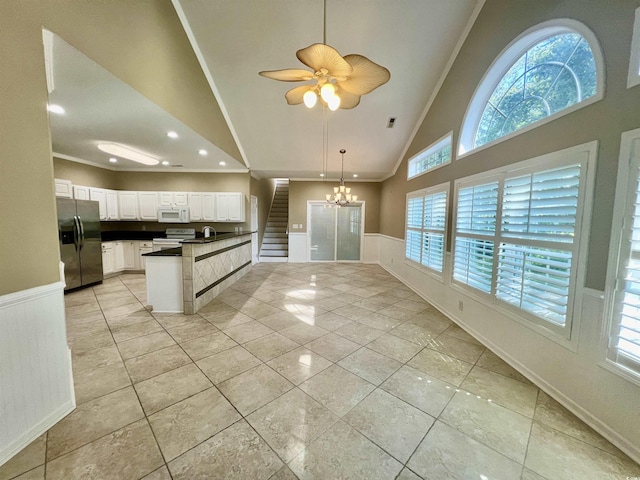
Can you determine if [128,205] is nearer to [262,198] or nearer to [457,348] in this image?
[262,198]

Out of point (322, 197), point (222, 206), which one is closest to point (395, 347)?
point (222, 206)

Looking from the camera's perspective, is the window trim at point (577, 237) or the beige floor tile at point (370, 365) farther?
the beige floor tile at point (370, 365)

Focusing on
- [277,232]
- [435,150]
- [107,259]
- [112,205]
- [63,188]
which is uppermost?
[435,150]

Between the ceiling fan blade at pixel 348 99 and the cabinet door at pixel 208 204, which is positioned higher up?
the ceiling fan blade at pixel 348 99

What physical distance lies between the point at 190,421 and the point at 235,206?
5.24 meters

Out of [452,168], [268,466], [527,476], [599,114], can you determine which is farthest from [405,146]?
[268,466]

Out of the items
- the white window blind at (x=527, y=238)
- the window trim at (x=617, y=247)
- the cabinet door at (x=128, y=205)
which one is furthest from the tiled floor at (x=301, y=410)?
the cabinet door at (x=128, y=205)

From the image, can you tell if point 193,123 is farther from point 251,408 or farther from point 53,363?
point 251,408

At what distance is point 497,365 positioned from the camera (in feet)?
7.93

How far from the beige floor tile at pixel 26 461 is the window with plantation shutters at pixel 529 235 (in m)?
3.82

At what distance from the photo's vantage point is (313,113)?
473 cm

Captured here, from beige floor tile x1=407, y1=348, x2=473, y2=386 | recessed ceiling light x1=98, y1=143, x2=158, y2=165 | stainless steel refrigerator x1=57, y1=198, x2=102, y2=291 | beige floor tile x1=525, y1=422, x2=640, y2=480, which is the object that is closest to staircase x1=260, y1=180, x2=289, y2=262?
stainless steel refrigerator x1=57, y1=198, x2=102, y2=291

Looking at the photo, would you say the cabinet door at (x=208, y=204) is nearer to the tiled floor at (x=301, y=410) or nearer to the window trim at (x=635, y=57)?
the tiled floor at (x=301, y=410)

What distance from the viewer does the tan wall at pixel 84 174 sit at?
493 cm
